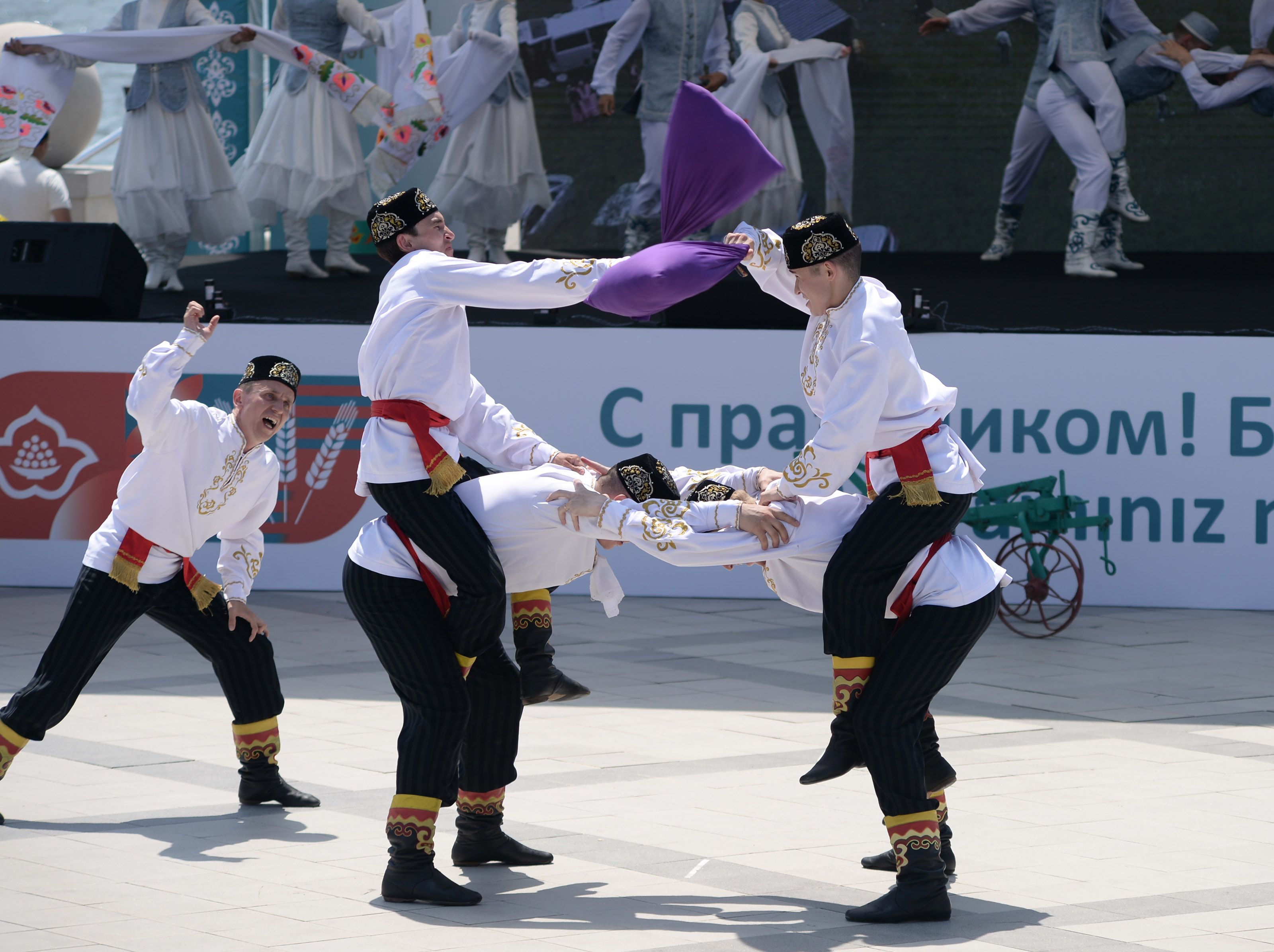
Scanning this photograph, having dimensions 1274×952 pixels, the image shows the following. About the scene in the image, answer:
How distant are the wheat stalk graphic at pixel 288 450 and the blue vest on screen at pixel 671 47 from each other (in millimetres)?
3656

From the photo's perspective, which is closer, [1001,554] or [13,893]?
[13,893]

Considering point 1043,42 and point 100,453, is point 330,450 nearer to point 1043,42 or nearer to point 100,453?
point 100,453

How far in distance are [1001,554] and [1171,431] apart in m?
1.31

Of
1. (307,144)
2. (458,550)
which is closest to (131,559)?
(458,550)

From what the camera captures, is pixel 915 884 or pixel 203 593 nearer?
pixel 915 884

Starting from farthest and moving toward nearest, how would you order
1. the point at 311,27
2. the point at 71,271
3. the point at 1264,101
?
1. the point at 1264,101
2. the point at 311,27
3. the point at 71,271

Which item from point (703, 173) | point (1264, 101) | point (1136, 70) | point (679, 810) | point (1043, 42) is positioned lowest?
point (679, 810)

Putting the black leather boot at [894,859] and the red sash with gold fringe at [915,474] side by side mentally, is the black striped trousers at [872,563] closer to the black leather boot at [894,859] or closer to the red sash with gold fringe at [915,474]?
the red sash with gold fringe at [915,474]

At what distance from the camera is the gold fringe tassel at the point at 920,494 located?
4316 mm

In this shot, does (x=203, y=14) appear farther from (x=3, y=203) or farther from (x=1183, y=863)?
(x=1183, y=863)

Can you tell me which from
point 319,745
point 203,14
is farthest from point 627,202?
point 319,745

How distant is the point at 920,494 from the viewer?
432cm

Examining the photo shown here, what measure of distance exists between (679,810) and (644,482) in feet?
5.01

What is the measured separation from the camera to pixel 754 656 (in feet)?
26.8
